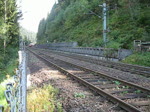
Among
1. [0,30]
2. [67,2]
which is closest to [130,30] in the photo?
[0,30]

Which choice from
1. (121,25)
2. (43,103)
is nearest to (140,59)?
(43,103)

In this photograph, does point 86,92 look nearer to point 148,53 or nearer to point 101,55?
point 148,53

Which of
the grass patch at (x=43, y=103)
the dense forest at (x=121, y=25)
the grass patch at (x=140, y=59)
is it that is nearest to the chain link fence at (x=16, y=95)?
the grass patch at (x=43, y=103)

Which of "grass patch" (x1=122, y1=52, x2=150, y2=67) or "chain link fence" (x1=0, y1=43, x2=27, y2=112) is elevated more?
"chain link fence" (x1=0, y1=43, x2=27, y2=112)

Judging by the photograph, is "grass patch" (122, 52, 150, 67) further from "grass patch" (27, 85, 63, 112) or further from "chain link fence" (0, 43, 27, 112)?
"chain link fence" (0, 43, 27, 112)

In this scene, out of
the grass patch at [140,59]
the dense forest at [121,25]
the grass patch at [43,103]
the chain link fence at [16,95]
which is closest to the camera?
the chain link fence at [16,95]

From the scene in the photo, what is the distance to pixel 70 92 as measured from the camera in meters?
7.54

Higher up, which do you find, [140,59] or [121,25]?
[121,25]

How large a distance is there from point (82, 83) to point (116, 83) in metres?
1.44

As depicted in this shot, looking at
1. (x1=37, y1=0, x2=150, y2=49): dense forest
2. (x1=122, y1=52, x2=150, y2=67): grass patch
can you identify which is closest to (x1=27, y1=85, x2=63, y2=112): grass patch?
(x1=122, y1=52, x2=150, y2=67): grass patch

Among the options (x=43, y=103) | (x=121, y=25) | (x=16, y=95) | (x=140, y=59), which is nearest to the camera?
(x=16, y=95)

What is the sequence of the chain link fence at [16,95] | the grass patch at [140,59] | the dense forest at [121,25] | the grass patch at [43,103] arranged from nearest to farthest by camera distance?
the chain link fence at [16,95], the grass patch at [43,103], the grass patch at [140,59], the dense forest at [121,25]

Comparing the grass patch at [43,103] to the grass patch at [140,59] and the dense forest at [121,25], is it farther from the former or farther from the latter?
the dense forest at [121,25]

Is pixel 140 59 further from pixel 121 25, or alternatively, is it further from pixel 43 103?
pixel 121 25
